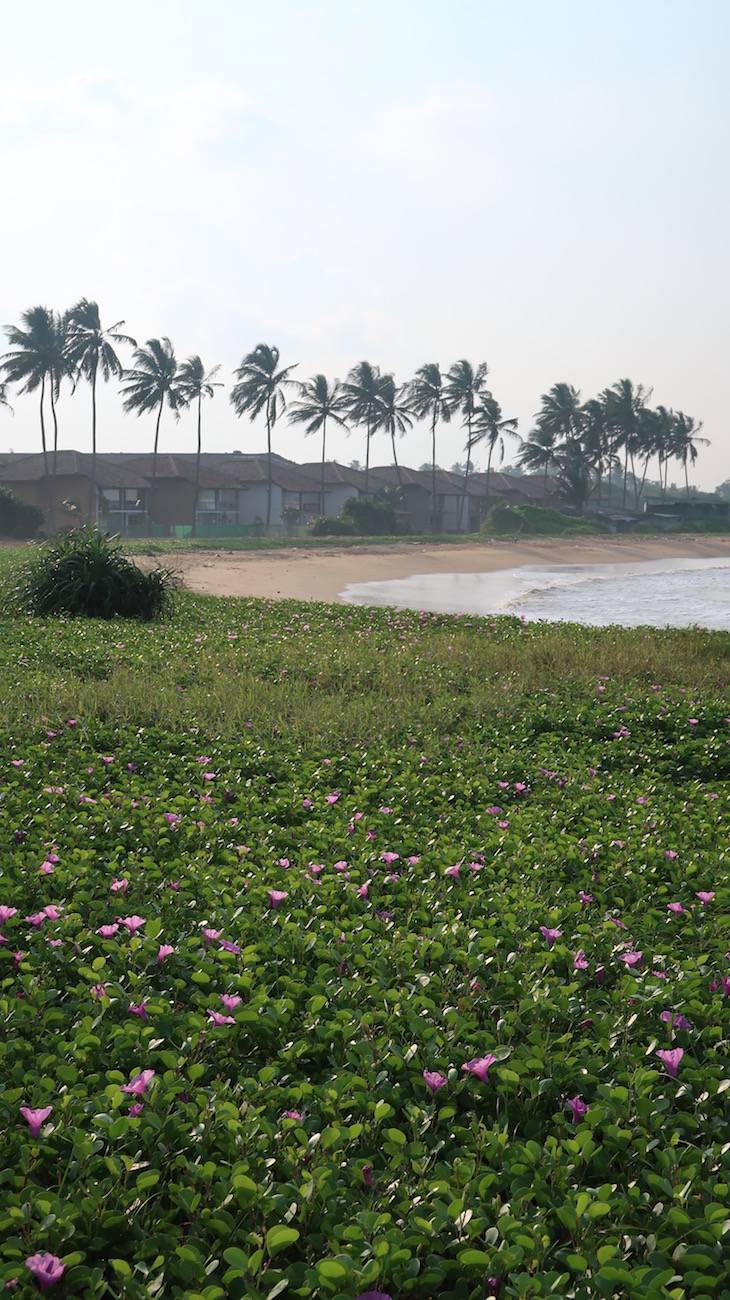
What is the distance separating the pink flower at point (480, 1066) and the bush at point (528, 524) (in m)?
66.0

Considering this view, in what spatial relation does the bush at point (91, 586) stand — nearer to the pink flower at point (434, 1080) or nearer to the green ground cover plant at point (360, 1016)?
the green ground cover plant at point (360, 1016)

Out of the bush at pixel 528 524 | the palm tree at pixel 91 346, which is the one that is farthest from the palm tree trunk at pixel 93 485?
the bush at pixel 528 524

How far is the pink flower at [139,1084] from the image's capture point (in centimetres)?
305

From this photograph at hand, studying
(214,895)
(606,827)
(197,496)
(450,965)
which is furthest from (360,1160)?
(197,496)

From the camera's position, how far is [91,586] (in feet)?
50.8

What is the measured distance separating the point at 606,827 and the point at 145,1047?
3202 mm

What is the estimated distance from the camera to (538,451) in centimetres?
8400

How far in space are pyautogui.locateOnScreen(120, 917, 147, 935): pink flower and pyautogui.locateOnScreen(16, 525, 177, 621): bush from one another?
11.4 metres

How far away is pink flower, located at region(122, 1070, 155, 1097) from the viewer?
3053mm

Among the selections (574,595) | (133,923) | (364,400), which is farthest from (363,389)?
(133,923)

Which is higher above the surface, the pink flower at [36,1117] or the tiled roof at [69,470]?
the tiled roof at [69,470]

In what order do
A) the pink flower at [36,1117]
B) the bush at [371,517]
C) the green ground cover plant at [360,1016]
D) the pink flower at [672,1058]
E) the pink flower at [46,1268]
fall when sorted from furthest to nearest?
the bush at [371,517] → the pink flower at [672,1058] → the pink flower at [36,1117] → the green ground cover plant at [360,1016] → the pink flower at [46,1268]

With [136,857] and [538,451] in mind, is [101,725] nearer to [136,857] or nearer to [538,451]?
[136,857]

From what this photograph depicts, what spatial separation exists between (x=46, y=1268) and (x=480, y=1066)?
139 centimetres
